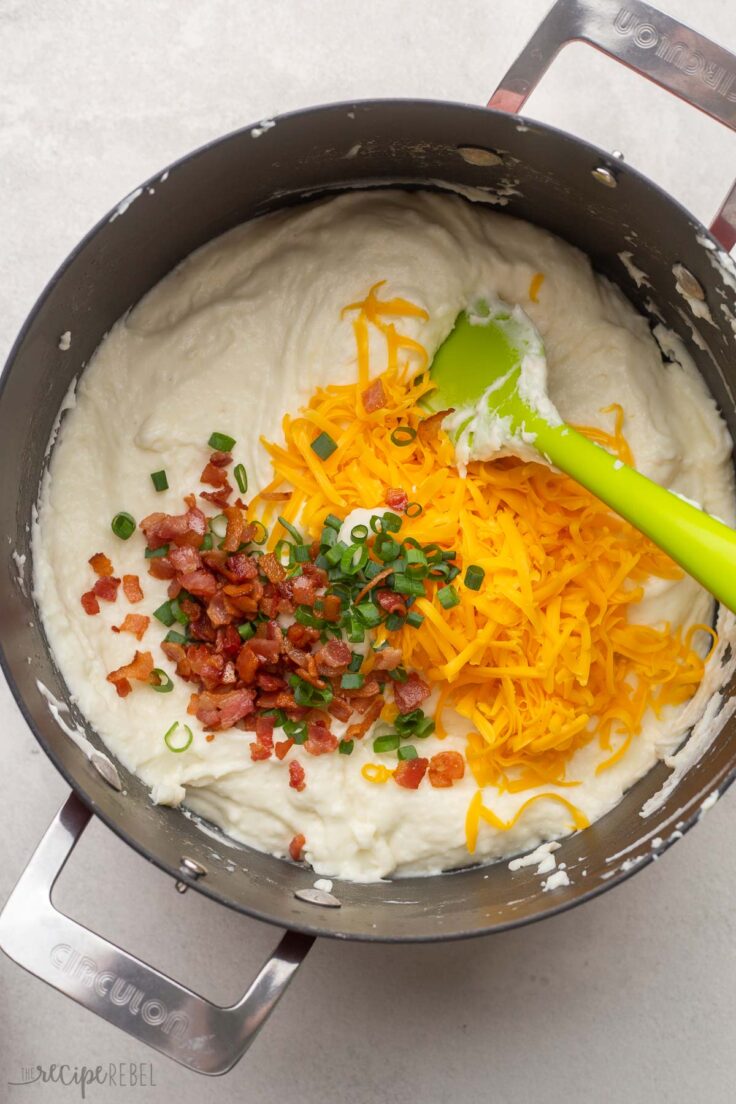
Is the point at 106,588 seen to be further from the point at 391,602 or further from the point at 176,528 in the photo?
the point at 391,602

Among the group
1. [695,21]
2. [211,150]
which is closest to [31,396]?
[211,150]

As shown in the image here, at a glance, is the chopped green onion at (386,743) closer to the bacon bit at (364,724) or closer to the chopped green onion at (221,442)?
the bacon bit at (364,724)

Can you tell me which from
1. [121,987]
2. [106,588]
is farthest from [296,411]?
[121,987]

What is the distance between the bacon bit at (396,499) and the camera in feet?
7.01

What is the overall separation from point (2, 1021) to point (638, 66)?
266cm

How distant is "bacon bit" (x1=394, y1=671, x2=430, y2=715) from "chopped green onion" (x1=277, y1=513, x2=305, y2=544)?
0.39 meters

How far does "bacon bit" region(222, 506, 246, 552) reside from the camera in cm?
215

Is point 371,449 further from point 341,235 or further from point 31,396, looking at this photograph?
point 31,396

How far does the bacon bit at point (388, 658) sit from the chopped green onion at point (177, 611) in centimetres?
46

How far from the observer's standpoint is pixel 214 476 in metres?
2.19

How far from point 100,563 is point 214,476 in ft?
1.07

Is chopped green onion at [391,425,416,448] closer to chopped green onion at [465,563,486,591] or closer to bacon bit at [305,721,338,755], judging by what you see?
chopped green onion at [465,563,486,591]

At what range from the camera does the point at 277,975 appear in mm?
1913

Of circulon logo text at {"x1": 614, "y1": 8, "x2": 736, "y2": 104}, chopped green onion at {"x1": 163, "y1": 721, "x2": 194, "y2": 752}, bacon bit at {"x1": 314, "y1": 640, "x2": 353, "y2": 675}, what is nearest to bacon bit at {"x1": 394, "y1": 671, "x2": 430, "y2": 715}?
bacon bit at {"x1": 314, "y1": 640, "x2": 353, "y2": 675}
